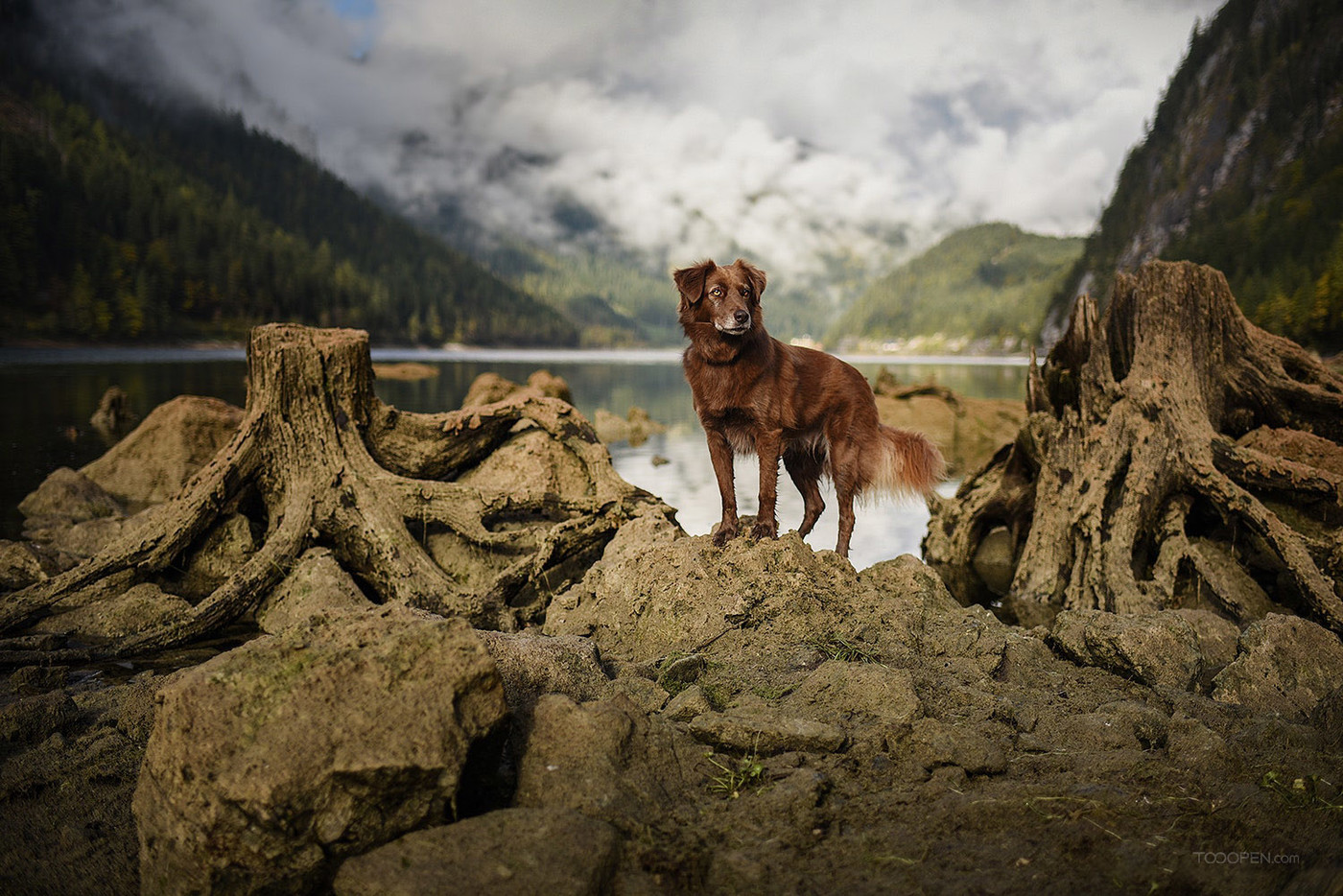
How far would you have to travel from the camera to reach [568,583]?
7418 millimetres

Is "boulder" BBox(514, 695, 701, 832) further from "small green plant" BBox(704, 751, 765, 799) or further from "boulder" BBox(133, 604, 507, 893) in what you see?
"boulder" BBox(133, 604, 507, 893)

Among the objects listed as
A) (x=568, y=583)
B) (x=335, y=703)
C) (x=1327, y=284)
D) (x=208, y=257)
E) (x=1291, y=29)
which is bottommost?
(x=568, y=583)

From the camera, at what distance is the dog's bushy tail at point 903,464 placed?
6684 millimetres

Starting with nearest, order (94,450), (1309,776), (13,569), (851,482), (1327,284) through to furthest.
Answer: (1309,776), (851,482), (13,569), (94,450), (1327,284)

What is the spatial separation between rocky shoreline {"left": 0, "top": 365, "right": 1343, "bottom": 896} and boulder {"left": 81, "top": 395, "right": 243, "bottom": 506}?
9590 mm

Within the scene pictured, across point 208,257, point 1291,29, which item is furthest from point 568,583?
point 1291,29

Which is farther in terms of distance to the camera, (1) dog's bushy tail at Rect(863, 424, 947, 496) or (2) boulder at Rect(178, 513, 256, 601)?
(2) boulder at Rect(178, 513, 256, 601)

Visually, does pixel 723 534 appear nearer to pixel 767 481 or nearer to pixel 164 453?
pixel 767 481

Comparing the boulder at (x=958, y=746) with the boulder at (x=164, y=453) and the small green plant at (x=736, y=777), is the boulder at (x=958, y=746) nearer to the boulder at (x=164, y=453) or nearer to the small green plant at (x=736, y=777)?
the small green plant at (x=736, y=777)

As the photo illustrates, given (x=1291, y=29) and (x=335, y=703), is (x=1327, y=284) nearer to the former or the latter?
(x=335, y=703)

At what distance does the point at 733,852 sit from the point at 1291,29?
169 m

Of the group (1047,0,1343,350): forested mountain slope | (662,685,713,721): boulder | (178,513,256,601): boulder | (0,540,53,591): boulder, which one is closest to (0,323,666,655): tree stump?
(178,513,256,601): boulder

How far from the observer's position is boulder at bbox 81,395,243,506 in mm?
13117

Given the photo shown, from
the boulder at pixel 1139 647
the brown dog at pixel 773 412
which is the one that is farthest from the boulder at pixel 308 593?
the boulder at pixel 1139 647
